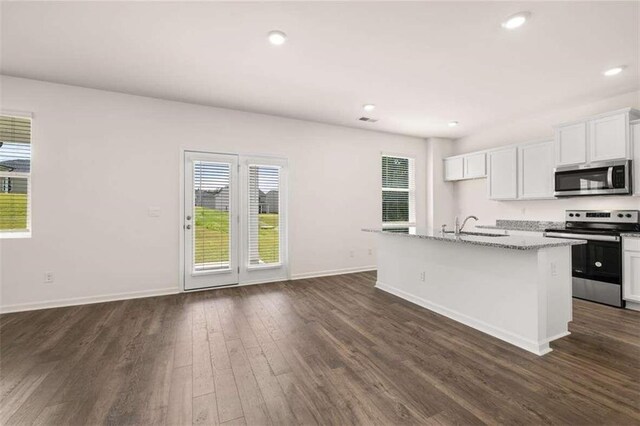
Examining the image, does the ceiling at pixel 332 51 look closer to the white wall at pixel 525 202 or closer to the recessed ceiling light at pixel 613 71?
the recessed ceiling light at pixel 613 71

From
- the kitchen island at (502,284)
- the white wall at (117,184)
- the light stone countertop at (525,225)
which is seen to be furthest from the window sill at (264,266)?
the light stone countertop at (525,225)

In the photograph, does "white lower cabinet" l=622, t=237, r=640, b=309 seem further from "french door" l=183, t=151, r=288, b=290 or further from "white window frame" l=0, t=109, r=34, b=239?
"white window frame" l=0, t=109, r=34, b=239

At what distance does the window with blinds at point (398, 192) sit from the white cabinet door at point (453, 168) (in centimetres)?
75

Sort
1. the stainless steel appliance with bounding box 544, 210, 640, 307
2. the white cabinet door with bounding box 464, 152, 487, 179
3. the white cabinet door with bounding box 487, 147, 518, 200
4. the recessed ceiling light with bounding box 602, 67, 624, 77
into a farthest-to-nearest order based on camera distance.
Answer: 1. the white cabinet door with bounding box 464, 152, 487, 179
2. the white cabinet door with bounding box 487, 147, 518, 200
3. the stainless steel appliance with bounding box 544, 210, 640, 307
4. the recessed ceiling light with bounding box 602, 67, 624, 77

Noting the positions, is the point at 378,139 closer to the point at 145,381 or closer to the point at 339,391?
the point at 339,391

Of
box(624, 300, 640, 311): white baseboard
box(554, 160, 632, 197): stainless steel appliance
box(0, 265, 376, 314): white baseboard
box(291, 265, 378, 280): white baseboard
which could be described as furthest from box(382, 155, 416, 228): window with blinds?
box(624, 300, 640, 311): white baseboard

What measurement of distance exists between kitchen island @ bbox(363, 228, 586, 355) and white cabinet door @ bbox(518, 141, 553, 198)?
7.53ft

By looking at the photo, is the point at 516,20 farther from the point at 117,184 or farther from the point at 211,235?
the point at 117,184

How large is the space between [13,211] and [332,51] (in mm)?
4330

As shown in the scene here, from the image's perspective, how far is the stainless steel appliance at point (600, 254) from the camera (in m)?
3.61

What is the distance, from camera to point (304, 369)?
2.27 metres

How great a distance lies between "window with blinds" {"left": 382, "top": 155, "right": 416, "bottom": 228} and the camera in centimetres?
630

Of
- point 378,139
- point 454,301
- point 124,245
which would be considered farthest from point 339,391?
point 378,139

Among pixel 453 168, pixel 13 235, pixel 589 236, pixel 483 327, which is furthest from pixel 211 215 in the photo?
pixel 589 236
